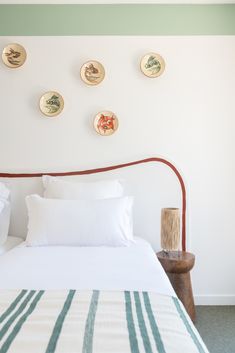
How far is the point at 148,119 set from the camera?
2713 mm

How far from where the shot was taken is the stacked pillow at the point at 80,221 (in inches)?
85.2

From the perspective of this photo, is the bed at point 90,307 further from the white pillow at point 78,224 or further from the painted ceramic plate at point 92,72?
the painted ceramic plate at point 92,72

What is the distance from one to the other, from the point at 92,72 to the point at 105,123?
0.42m

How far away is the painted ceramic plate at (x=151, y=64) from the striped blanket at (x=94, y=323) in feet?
6.17

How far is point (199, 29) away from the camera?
271 cm

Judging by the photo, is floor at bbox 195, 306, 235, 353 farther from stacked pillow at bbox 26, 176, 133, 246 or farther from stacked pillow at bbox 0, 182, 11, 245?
stacked pillow at bbox 0, 182, 11, 245

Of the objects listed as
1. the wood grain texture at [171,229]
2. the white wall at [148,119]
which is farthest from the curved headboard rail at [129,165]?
the wood grain texture at [171,229]

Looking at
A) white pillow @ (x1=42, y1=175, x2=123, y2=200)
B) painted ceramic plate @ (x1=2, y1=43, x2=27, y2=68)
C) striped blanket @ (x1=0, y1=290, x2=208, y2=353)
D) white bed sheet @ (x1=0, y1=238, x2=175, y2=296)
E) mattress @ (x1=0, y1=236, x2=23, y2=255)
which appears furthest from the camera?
painted ceramic plate @ (x1=2, y1=43, x2=27, y2=68)

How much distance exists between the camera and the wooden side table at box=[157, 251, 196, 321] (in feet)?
7.59

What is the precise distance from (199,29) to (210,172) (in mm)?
1174

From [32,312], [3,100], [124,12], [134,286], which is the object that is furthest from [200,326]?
[124,12]

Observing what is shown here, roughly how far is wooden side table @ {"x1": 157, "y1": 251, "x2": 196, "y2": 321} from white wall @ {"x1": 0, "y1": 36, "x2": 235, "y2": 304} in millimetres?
365

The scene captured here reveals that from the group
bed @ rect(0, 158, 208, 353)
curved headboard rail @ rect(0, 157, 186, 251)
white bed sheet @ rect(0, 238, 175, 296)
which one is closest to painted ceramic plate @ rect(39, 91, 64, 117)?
curved headboard rail @ rect(0, 157, 186, 251)

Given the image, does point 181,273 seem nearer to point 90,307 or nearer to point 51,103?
point 90,307
